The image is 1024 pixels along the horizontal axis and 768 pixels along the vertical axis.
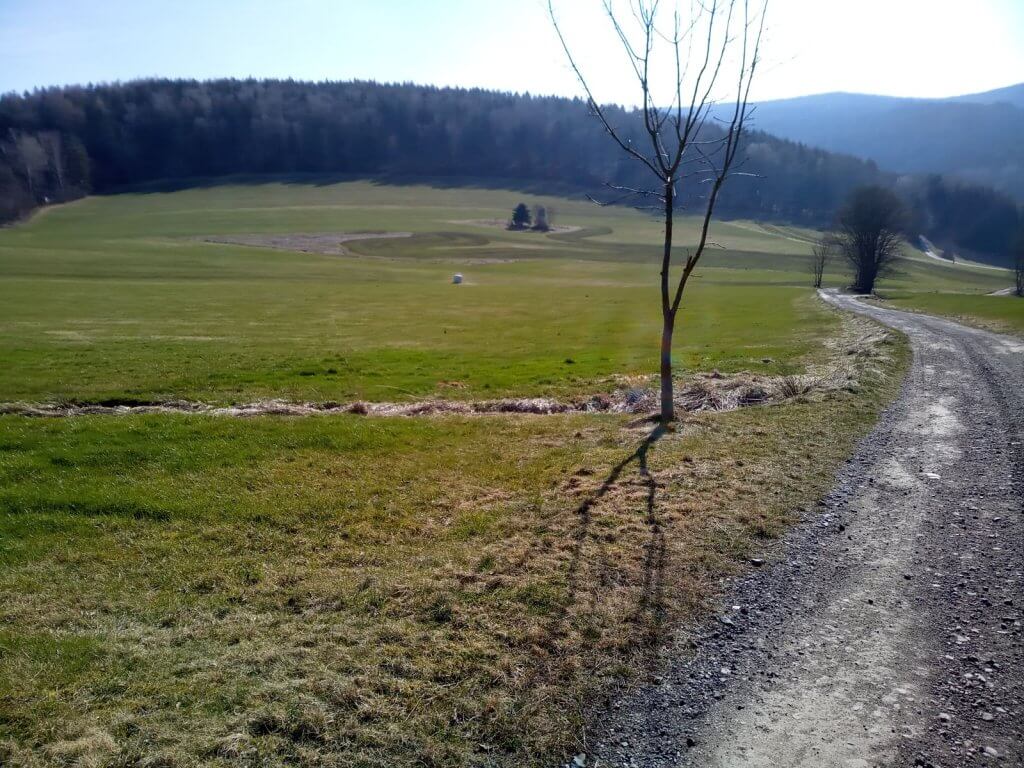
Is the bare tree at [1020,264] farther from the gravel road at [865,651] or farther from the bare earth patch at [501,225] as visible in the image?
the gravel road at [865,651]

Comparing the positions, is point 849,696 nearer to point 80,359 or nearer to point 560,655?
point 560,655

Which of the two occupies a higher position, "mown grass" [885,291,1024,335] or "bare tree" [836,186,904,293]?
"bare tree" [836,186,904,293]

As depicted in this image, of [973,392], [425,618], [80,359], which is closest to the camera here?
[425,618]

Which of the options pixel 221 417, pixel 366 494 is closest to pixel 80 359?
pixel 221 417

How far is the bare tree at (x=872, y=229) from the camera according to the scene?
77.7 m

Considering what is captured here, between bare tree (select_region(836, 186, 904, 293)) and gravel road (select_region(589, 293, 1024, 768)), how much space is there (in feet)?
261

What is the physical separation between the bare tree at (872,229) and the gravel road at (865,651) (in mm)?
79644

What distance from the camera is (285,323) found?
4075cm

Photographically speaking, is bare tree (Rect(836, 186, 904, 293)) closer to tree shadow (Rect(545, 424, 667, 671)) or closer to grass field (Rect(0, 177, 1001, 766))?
grass field (Rect(0, 177, 1001, 766))

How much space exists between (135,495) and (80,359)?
62.8 ft

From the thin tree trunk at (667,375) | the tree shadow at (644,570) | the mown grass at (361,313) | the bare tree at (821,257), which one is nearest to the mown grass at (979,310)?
the mown grass at (361,313)

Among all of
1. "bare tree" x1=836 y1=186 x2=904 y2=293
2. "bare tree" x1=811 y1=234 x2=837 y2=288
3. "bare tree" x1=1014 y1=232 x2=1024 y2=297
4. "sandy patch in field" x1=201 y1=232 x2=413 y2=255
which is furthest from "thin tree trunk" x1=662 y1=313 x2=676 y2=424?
"bare tree" x1=1014 y1=232 x2=1024 y2=297

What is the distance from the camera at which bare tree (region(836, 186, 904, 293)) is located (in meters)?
77.7

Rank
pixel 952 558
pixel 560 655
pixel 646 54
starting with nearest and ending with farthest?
pixel 560 655, pixel 952 558, pixel 646 54
